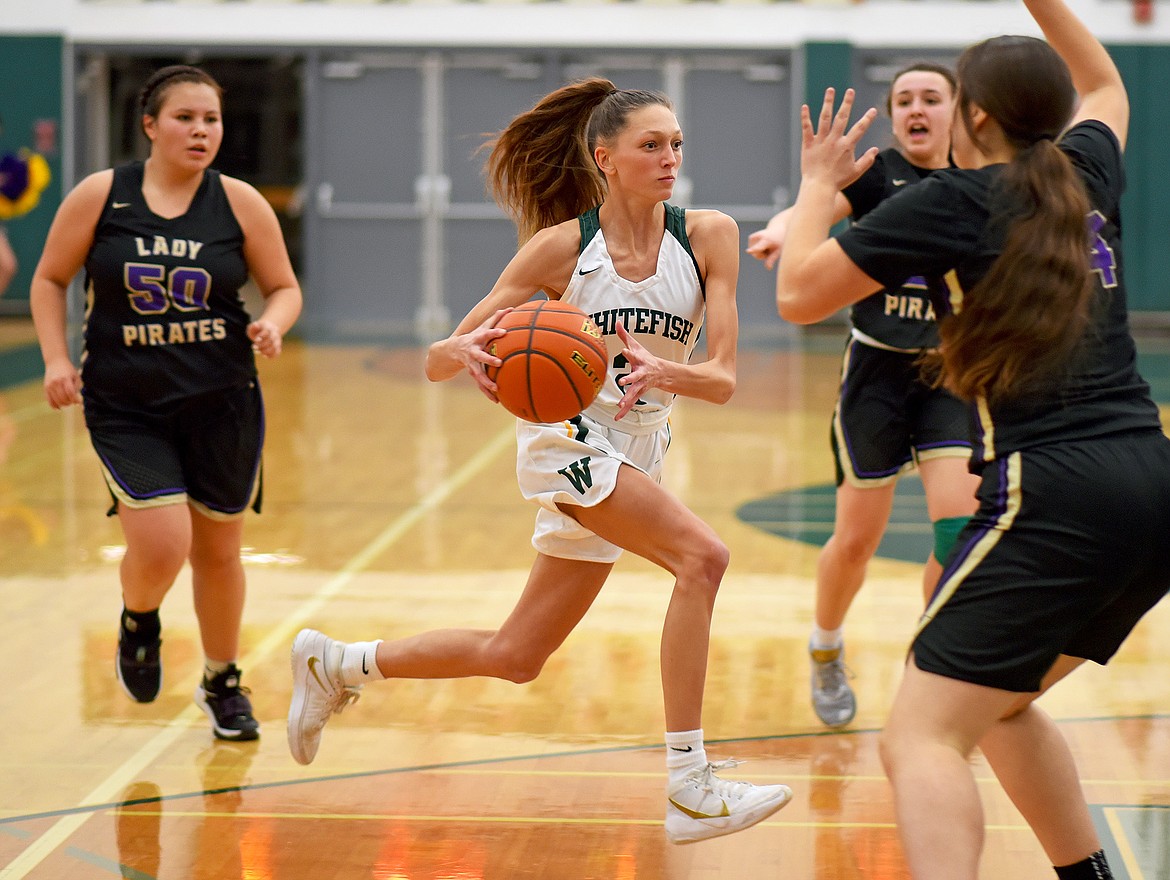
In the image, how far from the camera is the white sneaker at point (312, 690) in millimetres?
3934

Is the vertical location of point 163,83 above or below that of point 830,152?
above

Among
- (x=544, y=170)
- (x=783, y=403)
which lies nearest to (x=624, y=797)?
(x=544, y=170)

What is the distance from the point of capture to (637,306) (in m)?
3.63

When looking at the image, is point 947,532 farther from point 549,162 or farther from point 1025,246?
point 1025,246

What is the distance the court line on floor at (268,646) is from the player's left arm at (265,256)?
118 cm

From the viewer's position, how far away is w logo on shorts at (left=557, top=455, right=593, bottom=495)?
3.47 m

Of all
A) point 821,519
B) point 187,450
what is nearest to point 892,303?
point 187,450

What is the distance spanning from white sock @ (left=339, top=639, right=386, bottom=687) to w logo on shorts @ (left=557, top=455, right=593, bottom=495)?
0.77 m

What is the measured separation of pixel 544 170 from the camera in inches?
154

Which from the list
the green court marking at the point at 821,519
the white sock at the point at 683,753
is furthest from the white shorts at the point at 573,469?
the green court marking at the point at 821,519

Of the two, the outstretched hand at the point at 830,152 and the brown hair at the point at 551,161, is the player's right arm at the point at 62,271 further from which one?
the outstretched hand at the point at 830,152

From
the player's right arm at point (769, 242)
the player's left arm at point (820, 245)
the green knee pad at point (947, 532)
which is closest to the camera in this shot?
the player's left arm at point (820, 245)

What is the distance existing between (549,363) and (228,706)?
1.80m

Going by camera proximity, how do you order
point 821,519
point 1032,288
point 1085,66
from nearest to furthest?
point 1032,288 → point 1085,66 → point 821,519
